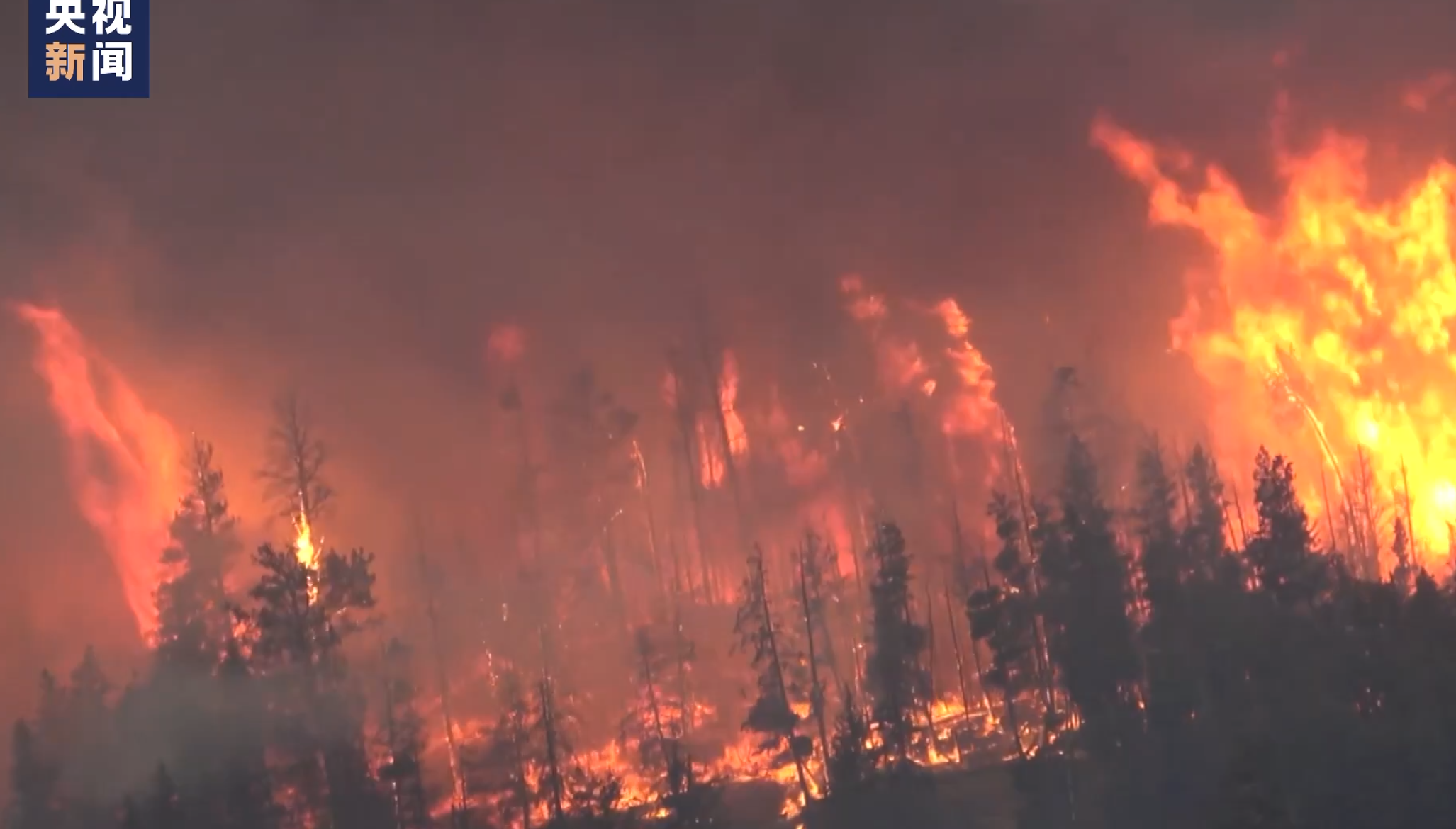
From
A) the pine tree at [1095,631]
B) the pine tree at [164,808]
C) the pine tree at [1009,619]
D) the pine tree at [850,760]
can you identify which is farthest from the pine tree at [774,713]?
the pine tree at [164,808]

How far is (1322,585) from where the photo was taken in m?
60.8

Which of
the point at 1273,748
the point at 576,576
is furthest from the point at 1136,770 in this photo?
the point at 576,576

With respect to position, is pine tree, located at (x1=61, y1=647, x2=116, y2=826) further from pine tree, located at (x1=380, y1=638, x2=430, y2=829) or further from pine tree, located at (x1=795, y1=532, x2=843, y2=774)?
pine tree, located at (x1=795, y1=532, x2=843, y2=774)

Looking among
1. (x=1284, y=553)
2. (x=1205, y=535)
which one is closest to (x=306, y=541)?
(x=1284, y=553)

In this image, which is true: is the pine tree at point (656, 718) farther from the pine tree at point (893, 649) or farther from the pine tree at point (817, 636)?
the pine tree at point (893, 649)

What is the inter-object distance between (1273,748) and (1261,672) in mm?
9274

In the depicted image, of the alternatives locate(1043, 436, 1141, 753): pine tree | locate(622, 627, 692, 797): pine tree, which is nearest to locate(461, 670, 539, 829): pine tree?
locate(622, 627, 692, 797): pine tree

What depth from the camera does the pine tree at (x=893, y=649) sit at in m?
68.4

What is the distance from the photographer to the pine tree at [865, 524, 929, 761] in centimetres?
6838

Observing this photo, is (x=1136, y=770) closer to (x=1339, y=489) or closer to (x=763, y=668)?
(x=763, y=668)

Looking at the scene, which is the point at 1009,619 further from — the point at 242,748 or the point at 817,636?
the point at 242,748

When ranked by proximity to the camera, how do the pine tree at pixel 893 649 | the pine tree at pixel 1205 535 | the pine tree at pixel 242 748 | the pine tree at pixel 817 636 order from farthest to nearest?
the pine tree at pixel 817 636
the pine tree at pixel 893 649
the pine tree at pixel 1205 535
the pine tree at pixel 242 748

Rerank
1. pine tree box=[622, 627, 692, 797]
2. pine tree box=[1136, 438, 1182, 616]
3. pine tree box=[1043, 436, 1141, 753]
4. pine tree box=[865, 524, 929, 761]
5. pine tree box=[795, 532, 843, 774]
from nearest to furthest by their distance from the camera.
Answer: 1. pine tree box=[1043, 436, 1141, 753]
2. pine tree box=[1136, 438, 1182, 616]
3. pine tree box=[622, 627, 692, 797]
4. pine tree box=[865, 524, 929, 761]
5. pine tree box=[795, 532, 843, 774]

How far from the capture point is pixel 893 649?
69.1 m
